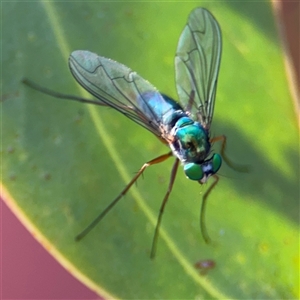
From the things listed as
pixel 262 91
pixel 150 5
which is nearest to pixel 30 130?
pixel 150 5

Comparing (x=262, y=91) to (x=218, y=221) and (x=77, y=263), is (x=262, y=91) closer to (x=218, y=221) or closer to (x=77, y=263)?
(x=218, y=221)

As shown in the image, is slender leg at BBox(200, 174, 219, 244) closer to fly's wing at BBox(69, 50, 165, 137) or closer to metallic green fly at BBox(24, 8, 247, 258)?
metallic green fly at BBox(24, 8, 247, 258)

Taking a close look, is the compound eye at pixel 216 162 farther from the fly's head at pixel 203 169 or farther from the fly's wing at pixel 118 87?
the fly's wing at pixel 118 87

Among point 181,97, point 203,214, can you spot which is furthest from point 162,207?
point 181,97

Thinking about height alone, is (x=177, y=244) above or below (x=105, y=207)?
below

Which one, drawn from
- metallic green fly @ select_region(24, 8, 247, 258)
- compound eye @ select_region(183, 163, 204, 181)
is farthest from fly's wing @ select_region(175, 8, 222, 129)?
compound eye @ select_region(183, 163, 204, 181)

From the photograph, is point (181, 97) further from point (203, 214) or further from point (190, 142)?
Result: point (203, 214)

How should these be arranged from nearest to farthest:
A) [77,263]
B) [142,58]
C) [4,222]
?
1. [77,263]
2. [142,58]
3. [4,222]
